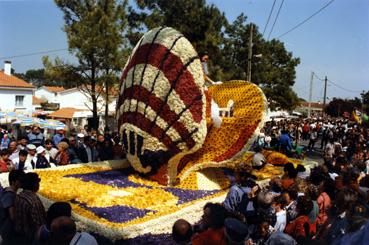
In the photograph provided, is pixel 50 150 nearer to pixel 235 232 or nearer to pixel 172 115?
pixel 172 115

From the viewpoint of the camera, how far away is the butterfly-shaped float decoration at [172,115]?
26.5 ft

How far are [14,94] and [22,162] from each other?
26.1 meters

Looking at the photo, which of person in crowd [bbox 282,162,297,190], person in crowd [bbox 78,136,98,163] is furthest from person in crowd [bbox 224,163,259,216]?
person in crowd [bbox 78,136,98,163]

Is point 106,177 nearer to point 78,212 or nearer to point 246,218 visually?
point 78,212

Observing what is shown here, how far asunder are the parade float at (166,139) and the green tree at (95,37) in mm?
9424

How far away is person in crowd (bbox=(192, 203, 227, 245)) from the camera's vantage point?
3.59m

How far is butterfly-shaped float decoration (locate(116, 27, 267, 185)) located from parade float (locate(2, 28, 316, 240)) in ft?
0.07

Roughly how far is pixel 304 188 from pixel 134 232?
2824mm

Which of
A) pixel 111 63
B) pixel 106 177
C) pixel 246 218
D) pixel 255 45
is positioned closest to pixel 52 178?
pixel 106 177

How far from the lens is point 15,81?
3300 cm

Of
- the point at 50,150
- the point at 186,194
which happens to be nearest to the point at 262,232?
the point at 186,194

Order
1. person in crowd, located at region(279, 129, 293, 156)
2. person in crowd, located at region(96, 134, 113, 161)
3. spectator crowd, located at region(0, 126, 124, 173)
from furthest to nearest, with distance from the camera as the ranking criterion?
person in crowd, located at region(279, 129, 293, 156), person in crowd, located at region(96, 134, 113, 161), spectator crowd, located at region(0, 126, 124, 173)

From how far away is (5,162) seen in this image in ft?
27.5

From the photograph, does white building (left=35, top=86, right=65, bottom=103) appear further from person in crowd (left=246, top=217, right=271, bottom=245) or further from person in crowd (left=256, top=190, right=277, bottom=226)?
person in crowd (left=246, top=217, right=271, bottom=245)
